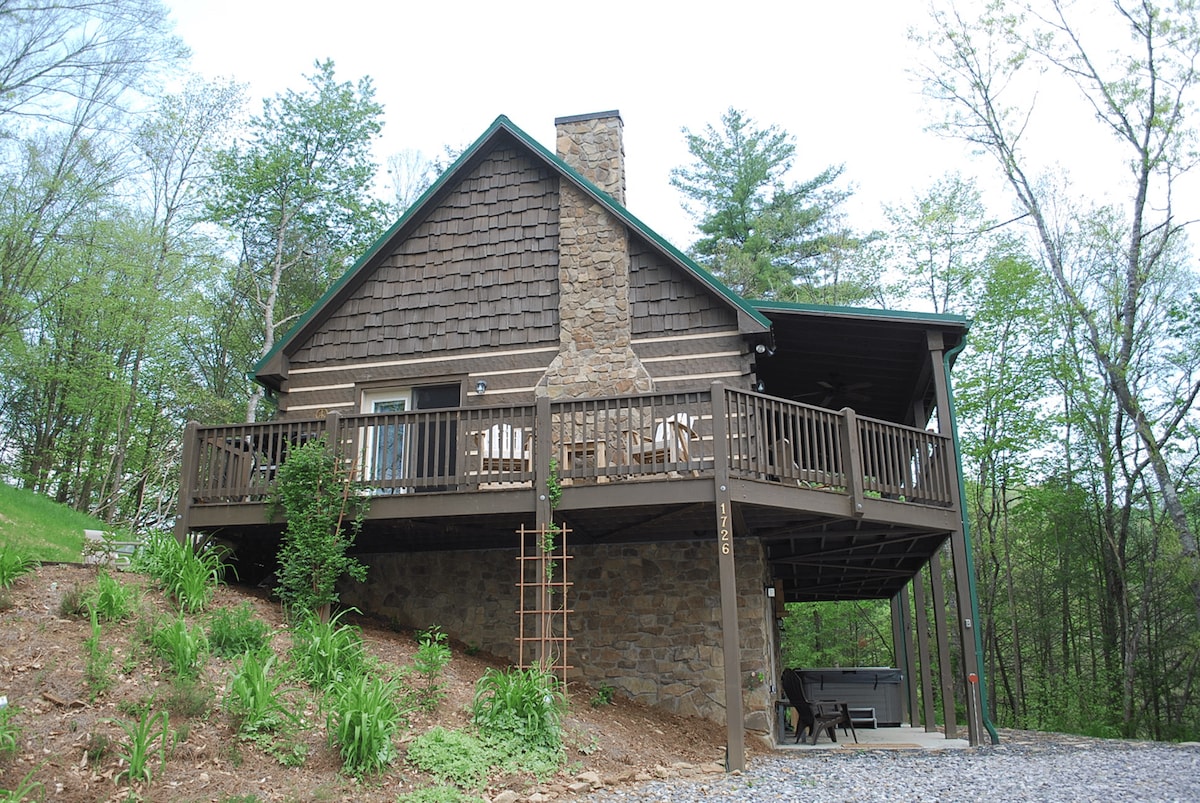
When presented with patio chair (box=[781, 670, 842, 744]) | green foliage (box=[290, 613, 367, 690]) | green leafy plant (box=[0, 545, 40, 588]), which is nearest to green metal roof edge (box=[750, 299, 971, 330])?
patio chair (box=[781, 670, 842, 744])

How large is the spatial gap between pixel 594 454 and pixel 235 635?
13.6 feet

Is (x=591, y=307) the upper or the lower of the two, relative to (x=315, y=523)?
upper

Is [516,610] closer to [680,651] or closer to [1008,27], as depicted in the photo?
[680,651]

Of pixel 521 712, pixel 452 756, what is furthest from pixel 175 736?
pixel 521 712

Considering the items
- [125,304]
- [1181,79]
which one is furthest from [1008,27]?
[125,304]

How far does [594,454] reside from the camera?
34.9 ft

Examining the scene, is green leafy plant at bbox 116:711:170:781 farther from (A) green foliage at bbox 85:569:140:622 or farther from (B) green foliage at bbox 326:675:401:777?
(A) green foliage at bbox 85:569:140:622

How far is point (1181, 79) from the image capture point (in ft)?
65.9

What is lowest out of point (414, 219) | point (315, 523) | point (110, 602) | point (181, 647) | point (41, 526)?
point (181, 647)

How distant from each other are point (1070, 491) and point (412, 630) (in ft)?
62.5

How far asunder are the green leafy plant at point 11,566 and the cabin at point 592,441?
1933mm

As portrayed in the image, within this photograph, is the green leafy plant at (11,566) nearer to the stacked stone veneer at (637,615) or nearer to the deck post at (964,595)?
the stacked stone veneer at (637,615)

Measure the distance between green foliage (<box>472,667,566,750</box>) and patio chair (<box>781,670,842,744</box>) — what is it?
5.30m

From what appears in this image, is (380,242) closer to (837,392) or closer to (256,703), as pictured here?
(837,392)
